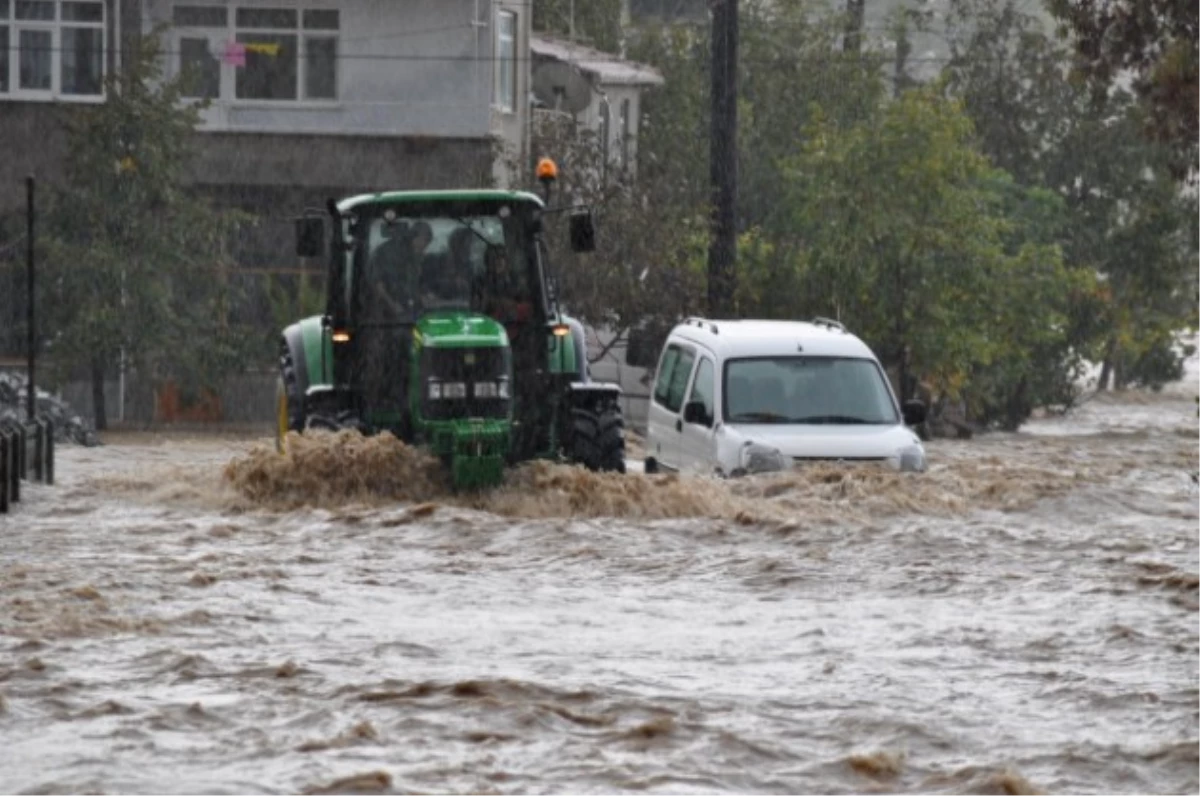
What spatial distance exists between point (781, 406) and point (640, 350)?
1458 cm

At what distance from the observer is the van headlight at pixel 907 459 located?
2288cm

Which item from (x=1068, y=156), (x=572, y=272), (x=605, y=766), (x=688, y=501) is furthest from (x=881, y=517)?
(x=1068, y=156)

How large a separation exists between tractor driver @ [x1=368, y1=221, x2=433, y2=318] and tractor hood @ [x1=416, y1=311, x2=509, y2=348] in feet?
1.14

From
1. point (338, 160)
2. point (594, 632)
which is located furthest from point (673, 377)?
point (338, 160)

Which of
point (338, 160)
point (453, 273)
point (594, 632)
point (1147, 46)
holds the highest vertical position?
point (1147, 46)

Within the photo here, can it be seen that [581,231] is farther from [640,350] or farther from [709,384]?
[640,350]

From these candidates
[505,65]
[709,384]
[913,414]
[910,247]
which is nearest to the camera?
[709,384]

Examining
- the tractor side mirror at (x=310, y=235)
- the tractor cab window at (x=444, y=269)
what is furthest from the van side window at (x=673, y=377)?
the tractor side mirror at (x=310, y=235)

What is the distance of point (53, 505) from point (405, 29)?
2418 cm

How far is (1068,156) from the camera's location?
59781mm

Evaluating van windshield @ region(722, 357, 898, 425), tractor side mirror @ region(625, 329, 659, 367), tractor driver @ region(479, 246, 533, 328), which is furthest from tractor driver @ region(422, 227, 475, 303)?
tractor side mirror @ region(625, 329, 659, 367)

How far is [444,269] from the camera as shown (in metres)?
22.6

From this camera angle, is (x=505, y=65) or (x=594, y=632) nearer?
(x=594, y=632)

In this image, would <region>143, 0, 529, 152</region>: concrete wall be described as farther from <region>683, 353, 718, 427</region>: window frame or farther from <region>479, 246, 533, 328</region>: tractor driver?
<region>479, 246, 533, 328</region>: tractor driver
